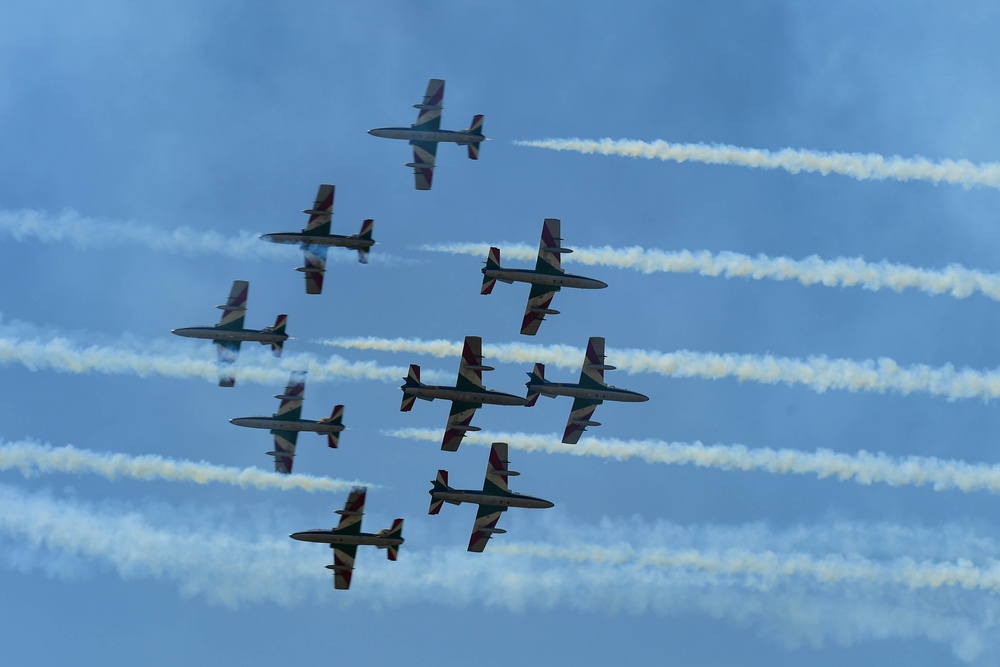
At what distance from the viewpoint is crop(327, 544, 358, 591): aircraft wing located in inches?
4363

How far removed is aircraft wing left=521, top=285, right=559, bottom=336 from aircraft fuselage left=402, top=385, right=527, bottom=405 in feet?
19.6

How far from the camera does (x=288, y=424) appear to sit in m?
112

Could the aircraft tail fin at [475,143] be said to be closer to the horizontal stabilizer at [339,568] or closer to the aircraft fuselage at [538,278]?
the aircraft fuselage at [538,278]

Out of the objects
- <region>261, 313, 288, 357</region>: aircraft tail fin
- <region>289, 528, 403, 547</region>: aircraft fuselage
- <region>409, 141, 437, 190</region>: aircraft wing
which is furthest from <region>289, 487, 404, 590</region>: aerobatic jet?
<region>409, 141, 437, 190</region>: aircraft wing

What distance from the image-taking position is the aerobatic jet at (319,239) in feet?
373

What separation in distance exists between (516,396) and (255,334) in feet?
65.6

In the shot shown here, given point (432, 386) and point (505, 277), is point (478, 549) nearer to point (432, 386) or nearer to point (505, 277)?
point (432, 386)

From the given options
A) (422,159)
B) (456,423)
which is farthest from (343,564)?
(422,159)

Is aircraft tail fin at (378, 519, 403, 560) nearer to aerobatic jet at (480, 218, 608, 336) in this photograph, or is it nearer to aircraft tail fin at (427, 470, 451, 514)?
aircraft tail fin at (427, 470, 451, 514)

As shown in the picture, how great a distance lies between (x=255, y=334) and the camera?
114 m

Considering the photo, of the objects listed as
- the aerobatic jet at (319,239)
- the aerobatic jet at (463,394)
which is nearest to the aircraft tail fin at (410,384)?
the aerobatic jet at (463,394)

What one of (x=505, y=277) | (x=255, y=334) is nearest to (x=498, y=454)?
(x=505, y=277)

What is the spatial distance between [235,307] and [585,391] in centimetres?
2699

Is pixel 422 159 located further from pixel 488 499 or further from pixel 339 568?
pixel 339 568
